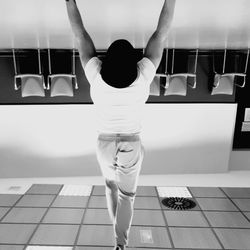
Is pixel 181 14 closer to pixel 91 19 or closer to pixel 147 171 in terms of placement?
pixel 91 19

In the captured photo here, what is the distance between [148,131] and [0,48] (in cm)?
282

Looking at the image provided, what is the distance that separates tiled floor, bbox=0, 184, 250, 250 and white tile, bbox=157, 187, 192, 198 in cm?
9

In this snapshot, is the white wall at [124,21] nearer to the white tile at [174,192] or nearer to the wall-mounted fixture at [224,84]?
the wall-mounted fixture at [224,84]

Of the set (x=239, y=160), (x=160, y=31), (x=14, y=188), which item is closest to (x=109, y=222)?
(x=14, y=188)

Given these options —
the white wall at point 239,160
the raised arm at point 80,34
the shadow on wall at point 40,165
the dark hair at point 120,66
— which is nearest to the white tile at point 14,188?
the shadow on wall at point 40,165

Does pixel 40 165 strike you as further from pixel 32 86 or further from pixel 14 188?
pixel 32 86

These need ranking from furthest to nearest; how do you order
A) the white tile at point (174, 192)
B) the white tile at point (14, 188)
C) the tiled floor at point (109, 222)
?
1. the white tile at point (14, 188)
2. the white tile at point (174, 192)
3. the tiled floor at point (109, 222)

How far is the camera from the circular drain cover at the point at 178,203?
3.63 m

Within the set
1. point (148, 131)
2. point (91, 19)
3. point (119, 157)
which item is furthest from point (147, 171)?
point (119, 157)

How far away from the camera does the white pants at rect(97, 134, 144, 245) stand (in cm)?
174

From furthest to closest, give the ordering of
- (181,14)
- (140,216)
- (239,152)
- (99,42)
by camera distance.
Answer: (239,152) → (99,42) → (140,216) → (181,14)

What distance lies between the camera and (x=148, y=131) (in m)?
5.07

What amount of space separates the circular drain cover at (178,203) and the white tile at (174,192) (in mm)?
141

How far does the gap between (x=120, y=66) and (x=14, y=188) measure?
11.8 feet
